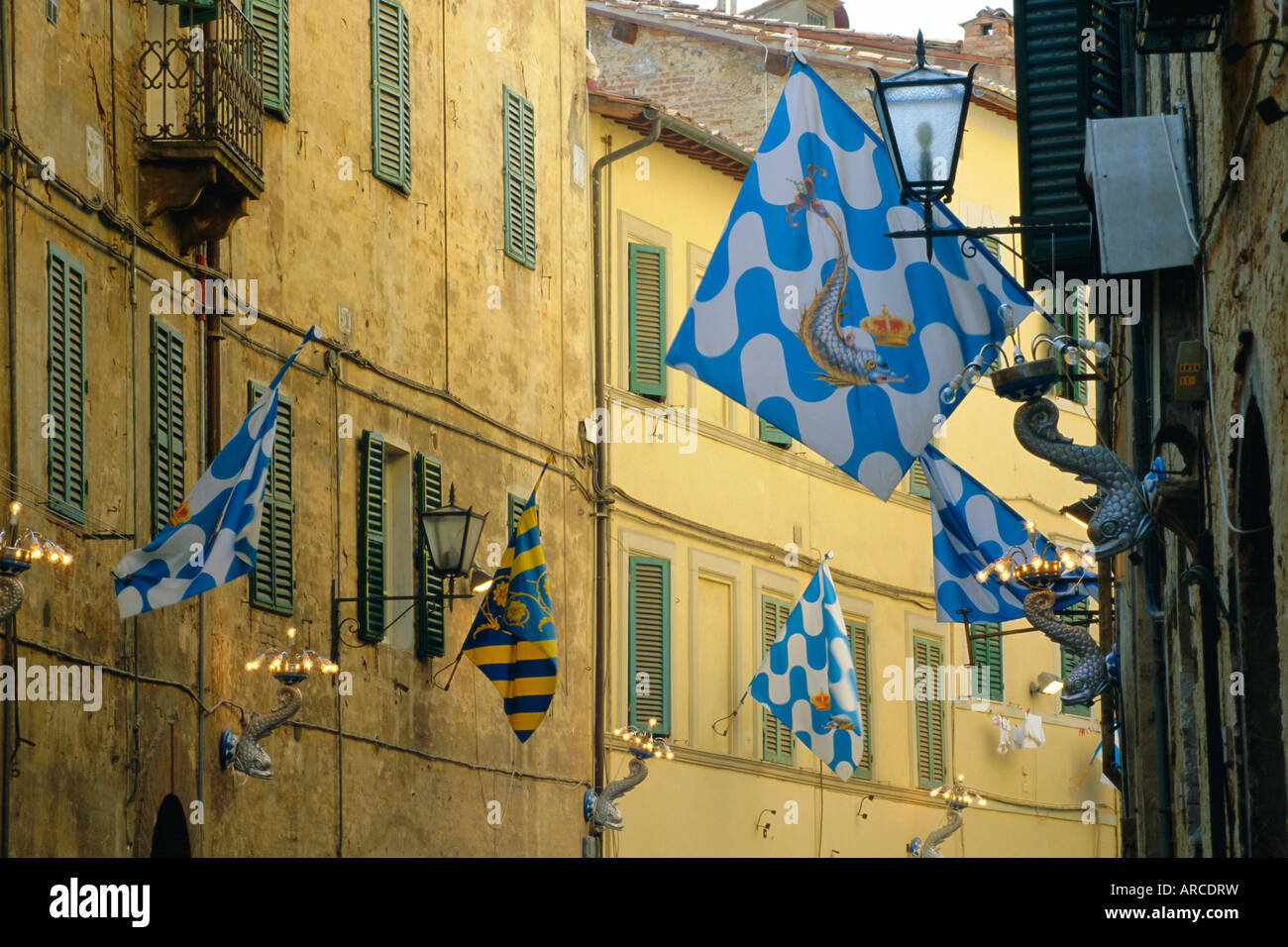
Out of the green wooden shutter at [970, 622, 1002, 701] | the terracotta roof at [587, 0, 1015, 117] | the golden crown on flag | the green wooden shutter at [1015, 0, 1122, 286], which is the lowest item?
the golden crown on flag

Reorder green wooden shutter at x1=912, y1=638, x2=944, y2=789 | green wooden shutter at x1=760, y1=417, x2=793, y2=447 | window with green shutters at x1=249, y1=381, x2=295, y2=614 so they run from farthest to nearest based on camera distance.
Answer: green wooden shutter at x1=912, y1=638, x2=944, y2=789 → green wooden shutter at x1=760, y1=417, x2=793, y2=447 → window with green shutters at x1=249, y1=381, x2=295, y2=614

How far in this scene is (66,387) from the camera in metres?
13.1

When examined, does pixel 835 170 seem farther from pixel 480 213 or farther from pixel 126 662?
pixel 480 213

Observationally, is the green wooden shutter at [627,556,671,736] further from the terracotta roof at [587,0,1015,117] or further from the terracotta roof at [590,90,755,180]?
the terracotta roof at [587,0,1015,117]

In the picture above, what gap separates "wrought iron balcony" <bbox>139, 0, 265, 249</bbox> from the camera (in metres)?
14.4

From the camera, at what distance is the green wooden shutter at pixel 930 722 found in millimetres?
28141

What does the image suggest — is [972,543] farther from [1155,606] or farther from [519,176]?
[519,176]

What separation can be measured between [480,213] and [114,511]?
7.55 metres

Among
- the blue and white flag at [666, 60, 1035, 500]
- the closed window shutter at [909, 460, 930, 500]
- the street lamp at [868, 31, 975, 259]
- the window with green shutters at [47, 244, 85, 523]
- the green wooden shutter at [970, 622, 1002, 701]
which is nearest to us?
the street lamp at [868, 31, 975, 259]

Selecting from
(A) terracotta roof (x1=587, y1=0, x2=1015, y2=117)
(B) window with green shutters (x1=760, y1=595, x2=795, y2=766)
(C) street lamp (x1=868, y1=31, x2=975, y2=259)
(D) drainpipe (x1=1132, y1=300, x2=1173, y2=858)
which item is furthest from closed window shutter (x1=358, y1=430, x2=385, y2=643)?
(A) terracotta roof (x1=587, y1=0, x2=1015, y2=117)

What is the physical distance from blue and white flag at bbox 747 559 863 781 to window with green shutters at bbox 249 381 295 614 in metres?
6.81
